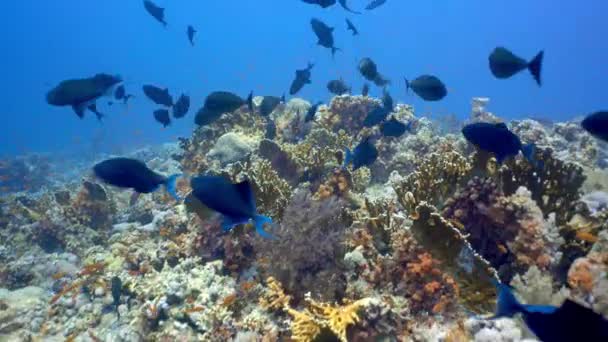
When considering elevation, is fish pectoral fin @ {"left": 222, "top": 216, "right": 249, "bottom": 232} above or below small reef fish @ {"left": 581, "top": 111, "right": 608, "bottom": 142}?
below

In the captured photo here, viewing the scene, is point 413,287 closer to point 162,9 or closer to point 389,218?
point 389,218

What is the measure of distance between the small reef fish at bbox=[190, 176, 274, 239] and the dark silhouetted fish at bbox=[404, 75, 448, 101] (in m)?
5.51

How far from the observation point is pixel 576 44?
192m

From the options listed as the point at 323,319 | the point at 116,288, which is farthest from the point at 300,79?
the point at 323,319

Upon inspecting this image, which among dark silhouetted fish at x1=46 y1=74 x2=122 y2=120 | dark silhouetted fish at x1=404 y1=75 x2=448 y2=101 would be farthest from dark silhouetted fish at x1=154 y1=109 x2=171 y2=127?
dark silhouetted fish at x1=404 y1=75 x2=448 y2=101

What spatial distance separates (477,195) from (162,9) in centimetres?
879

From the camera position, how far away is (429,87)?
7.96 metres

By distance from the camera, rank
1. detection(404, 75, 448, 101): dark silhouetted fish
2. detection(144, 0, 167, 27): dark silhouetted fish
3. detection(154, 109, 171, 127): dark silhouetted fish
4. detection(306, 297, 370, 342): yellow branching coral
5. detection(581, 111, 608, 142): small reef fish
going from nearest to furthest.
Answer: detection(306, 297, 370, 342): yellow branching coral
detection(581, 111, 608, 142): small reef fish
detection(404, 75, 448, 101): dark silhouetted fish
detection(154, 109, 171, 127): dark silhouetted fish
detection(144, 0, 167, 27): dark silhouetted fish

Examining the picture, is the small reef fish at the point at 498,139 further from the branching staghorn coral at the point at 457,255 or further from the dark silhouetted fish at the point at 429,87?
the dark silhouetted fish at the point at 429,87

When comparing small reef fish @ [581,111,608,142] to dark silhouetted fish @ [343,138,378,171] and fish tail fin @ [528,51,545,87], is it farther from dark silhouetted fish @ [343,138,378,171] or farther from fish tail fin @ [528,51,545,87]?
dark silhouetted fish @ [343,138,378,171]

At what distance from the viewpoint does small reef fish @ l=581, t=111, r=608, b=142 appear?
15.3 feet

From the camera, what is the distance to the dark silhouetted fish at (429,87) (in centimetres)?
789

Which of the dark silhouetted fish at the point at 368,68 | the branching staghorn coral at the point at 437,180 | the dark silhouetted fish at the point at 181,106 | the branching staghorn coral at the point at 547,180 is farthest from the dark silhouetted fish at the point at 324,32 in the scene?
the branching staghorn coral at the point at 547,180

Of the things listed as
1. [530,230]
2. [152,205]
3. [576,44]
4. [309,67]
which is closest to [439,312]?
[530,230]
